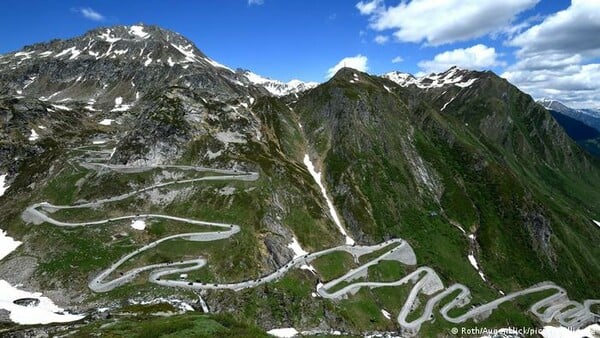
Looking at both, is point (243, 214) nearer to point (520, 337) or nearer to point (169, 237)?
point (169, 237)

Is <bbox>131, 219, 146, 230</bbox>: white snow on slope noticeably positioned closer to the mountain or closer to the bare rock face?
the mountain

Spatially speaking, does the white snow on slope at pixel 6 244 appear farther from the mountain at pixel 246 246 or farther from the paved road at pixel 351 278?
the paved road at pixel 351 278

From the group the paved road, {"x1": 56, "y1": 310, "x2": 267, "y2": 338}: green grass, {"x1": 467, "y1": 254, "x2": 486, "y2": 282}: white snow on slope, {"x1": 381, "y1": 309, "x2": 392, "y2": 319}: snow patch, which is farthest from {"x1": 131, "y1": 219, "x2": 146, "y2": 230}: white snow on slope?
{"x1": 467, "y1": 254, "x2": 486, "y2": 282}: white snow on slope

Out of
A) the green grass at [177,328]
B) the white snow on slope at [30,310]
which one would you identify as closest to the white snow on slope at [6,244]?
the white snow on slope at [30,310]

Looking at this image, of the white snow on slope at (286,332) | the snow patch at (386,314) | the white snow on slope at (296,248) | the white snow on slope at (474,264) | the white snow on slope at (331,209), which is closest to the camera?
the white snow on slope at (286,332)

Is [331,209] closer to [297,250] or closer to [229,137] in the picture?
[297,250]

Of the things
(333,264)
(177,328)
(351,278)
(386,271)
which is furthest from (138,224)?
(386,271)

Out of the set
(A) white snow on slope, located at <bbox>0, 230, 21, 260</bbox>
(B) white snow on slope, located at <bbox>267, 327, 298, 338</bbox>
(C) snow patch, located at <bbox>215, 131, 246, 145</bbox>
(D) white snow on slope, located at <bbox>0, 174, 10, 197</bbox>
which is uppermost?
(D) white snow on slope, located at <bbox>0, 174, 10, 197</bbox>
